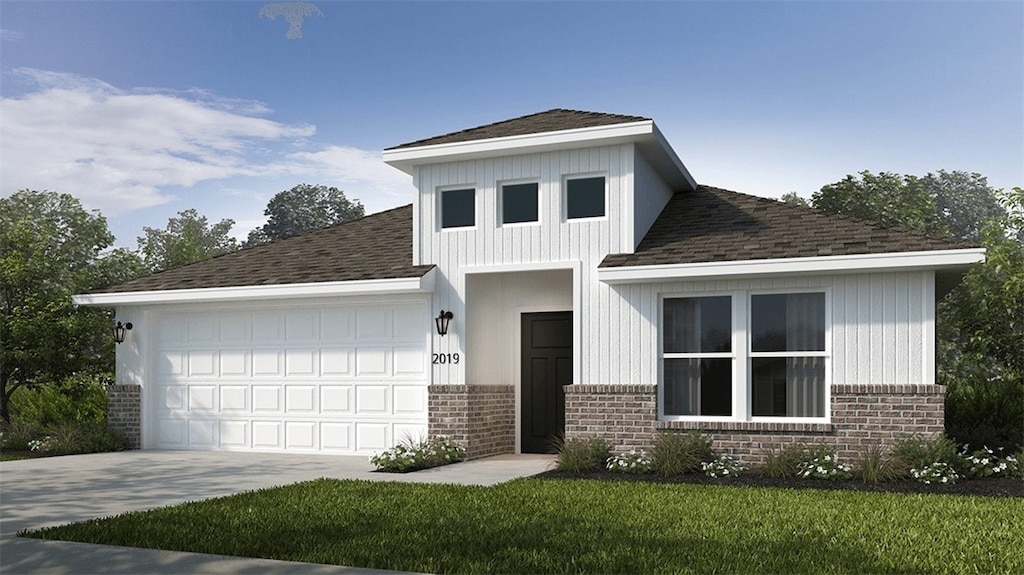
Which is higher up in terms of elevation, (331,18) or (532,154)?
(331,18)

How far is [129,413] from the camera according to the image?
17547 mm

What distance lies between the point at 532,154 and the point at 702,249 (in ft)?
10.4

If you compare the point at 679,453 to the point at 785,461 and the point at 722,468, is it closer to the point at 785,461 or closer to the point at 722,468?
the point at 722,468

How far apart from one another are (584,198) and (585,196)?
0.04 meters

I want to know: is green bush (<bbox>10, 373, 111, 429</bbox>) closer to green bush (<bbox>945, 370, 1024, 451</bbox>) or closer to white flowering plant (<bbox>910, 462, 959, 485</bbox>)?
white flowering plant (<bbox>910, 462, 959, 485</bbox>)

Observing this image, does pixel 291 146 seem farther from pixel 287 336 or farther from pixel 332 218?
pixel 287 336

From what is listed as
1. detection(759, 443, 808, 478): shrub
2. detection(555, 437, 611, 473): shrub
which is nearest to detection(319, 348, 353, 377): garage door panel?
detection(555, 437, 611, 473): shrub

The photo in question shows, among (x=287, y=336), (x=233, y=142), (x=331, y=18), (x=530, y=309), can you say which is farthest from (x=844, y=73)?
(x=233, y=142)

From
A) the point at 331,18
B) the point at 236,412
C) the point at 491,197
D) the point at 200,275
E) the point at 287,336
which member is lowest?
the point at 236,412

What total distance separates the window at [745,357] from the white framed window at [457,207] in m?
3.72

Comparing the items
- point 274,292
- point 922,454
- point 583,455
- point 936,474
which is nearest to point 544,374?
point 583,455

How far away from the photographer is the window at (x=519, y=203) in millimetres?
14930

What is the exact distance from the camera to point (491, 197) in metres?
15.1

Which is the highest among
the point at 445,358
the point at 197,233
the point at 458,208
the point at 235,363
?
the point at 197,233
